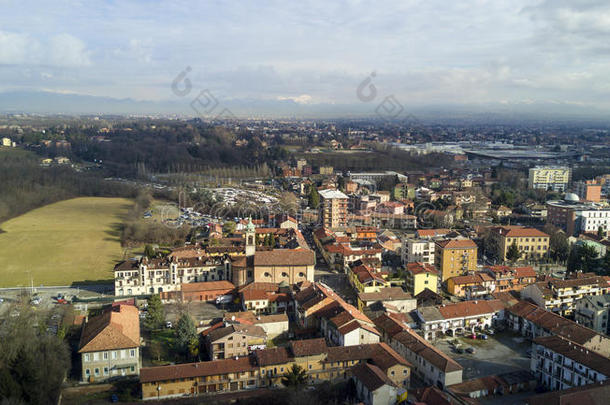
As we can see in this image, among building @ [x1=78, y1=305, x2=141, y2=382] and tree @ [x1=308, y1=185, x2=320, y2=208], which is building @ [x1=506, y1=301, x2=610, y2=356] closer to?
building @ [x1=78, y1=305, x2=141, y2=382]

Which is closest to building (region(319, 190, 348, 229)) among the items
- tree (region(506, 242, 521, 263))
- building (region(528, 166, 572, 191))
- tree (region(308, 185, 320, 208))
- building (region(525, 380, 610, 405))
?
tree (region(308, 185, 320, 208))

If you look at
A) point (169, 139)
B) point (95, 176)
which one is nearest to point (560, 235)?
point (95, 176)

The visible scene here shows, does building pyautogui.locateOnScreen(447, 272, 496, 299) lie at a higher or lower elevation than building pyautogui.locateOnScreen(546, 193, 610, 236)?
lower

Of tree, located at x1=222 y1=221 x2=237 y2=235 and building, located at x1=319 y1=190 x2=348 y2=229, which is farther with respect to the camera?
building, located at x1=319 y1=190 x2=348 y2=229

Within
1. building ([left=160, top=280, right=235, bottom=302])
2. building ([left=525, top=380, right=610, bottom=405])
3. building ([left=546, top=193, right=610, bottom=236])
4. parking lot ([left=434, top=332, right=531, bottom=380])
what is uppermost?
building ([left=546, top=193, right=610, bottom=236])

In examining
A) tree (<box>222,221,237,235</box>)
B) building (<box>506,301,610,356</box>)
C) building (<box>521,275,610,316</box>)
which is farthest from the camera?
tree (<box>222,221,237,235</box>)

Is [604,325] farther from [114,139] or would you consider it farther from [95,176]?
[114,139]

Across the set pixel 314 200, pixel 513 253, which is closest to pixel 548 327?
pixel 513 253
